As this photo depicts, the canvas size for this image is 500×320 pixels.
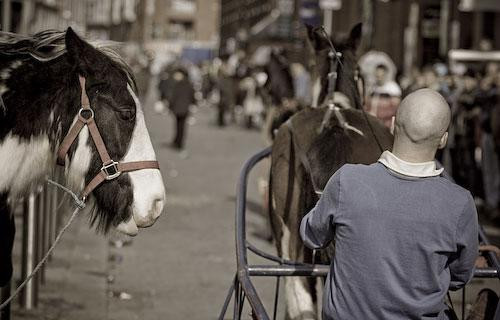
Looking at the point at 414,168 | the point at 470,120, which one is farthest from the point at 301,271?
the point at 470,120

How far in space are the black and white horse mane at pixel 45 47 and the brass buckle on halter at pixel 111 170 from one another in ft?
1.36

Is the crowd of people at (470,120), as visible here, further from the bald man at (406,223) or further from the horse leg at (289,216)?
the bald man at (406,223)

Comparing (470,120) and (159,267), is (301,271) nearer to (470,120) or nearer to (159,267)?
(159,267)

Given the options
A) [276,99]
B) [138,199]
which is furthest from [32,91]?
[276,99]

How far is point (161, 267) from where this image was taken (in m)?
11.5

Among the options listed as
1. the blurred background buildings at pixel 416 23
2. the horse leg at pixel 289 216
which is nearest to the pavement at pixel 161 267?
the horse leg at pixel 289 216

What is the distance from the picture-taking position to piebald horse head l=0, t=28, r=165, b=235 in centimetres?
489

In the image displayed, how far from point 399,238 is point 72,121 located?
5.61ft

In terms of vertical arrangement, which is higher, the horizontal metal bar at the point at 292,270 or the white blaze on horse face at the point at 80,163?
the white blaze on horse face at the point at 80,163

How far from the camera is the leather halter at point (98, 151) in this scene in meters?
4.96

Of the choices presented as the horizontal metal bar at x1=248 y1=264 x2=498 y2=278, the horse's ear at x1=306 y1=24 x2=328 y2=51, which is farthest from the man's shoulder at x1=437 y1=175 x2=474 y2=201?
the horse's ear at x1=306 y1=24 x2=328 y2=51

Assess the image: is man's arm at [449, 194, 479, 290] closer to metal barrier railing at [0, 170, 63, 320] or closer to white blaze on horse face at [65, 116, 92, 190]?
white blaze on horse face at [65, 116, 92, 190]

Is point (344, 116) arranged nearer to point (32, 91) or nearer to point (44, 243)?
point (32, 91)

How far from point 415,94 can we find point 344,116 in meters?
2.50
